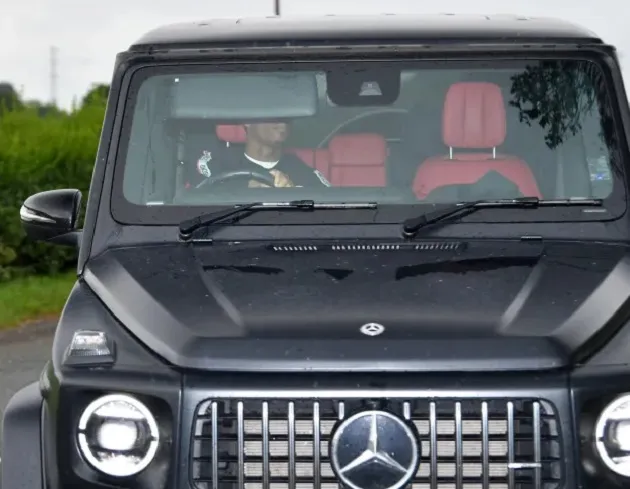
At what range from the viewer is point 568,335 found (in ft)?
11.5

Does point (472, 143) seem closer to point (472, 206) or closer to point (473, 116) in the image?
point (473, 116)

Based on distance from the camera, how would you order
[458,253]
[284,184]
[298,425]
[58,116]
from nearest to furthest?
1. [298,425]
2. [458,253]
3. [284,184]
4. [58,116]

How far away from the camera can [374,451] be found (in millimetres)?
3287

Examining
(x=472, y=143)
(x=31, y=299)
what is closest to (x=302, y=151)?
(x=472, y=143)

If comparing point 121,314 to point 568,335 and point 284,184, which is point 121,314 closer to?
point 284,184

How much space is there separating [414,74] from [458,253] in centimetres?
73

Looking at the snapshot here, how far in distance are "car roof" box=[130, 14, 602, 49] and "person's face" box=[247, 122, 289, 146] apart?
277 millimetres

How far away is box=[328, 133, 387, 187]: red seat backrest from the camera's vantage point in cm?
442

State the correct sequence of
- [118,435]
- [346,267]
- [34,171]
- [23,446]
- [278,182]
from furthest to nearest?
[34,171] → [278,182] → [346,267] → [23,446] → [118,435]

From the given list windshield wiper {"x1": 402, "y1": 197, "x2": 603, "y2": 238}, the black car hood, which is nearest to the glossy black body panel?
the black car hood

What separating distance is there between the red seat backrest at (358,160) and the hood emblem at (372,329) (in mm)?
936

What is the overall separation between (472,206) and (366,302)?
0.74 meters

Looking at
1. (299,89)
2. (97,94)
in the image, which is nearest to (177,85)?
(299,89)

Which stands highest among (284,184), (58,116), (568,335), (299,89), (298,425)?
(58,116)
